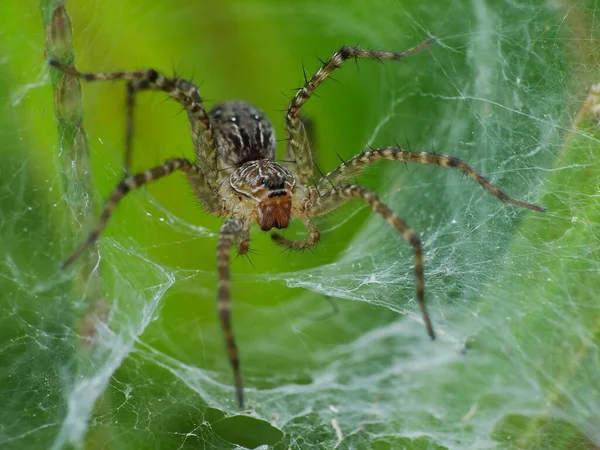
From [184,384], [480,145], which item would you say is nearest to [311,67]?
[480,145]

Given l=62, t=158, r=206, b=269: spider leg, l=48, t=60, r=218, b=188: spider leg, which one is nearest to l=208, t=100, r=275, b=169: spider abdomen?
l=48, t=60, r=218, b=188: spider leg

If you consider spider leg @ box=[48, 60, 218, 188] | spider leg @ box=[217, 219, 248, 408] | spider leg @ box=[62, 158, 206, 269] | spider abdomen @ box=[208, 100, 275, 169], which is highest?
spider abdomen @ box=[208, 100, 275, 169]

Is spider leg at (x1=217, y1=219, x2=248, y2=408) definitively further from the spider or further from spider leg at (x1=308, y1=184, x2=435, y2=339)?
spider leg at (x1=308, y1=184, x2=435, y2=339)

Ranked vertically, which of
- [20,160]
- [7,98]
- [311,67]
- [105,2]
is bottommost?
[20,160]

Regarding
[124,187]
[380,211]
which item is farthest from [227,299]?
[380,211]

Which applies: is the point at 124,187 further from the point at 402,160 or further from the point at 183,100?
the point at 402,160

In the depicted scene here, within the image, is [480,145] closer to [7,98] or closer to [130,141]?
[130,141]
